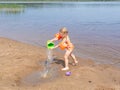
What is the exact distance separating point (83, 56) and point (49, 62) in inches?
86.8

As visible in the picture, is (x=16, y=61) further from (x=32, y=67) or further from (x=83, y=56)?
(x=83, y=56)

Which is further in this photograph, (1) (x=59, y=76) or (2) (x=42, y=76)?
(2) (x=42, y=76)

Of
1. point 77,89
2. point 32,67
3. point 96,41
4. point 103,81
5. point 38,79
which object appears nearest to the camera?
point 77,89

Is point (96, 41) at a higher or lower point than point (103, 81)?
lower

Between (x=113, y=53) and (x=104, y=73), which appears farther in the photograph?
(x=113, y=53)

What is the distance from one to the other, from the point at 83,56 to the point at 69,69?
9.56 feet

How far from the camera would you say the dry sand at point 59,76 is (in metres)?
7.06

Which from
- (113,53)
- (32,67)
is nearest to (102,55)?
(113,53)

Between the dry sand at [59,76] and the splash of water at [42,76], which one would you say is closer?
the dry sand at [59,76]

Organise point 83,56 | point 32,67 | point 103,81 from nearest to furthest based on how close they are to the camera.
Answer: point 103,81
point 32,67
point 83,56

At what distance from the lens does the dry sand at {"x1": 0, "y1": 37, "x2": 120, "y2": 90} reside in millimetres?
7064

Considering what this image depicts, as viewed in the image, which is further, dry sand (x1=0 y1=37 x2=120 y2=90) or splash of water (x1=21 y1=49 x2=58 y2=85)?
splash of water (x1=21 y1=49 x2=58 y2=85)

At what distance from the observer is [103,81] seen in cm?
743

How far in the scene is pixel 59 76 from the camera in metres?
8.02
